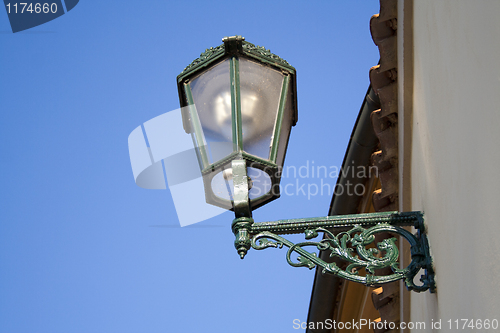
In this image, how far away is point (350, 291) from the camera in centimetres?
791

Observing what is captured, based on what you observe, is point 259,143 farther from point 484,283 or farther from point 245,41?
point 484,283

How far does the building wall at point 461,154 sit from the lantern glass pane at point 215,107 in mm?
1056

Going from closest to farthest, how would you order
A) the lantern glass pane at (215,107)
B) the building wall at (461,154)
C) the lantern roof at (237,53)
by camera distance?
the building wall at (461,154), the lantern glass pane at (215,107), the lantern roof at (237,53)

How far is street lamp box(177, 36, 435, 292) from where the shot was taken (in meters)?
3.11

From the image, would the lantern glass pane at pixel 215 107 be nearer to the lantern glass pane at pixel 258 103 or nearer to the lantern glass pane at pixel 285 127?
the lantern glass pane at pixel 258 103

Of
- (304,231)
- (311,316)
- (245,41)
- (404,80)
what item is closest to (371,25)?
(404,80)

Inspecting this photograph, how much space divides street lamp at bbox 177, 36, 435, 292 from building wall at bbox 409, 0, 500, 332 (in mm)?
239

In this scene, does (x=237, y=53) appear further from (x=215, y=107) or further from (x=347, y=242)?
(x=347, y=242)

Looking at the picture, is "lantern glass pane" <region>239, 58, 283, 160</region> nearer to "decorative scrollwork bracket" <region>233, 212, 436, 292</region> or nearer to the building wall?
"decorative scrollwork bracket" <region>233, 212, 436, 292</region>

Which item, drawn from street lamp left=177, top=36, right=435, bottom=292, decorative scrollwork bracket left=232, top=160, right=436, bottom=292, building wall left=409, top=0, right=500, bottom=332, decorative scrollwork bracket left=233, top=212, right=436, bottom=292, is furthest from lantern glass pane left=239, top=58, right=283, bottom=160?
building wall left=409, top=0, right=500, bottom=332

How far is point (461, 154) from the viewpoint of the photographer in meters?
2.69

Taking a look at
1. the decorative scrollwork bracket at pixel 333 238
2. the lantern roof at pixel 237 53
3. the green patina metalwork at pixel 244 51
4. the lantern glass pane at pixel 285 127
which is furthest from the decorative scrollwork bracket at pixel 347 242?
the green patina metalwork at pixel 244 51

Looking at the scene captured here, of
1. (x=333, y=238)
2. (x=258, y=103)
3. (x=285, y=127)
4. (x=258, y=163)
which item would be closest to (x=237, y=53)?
(x=258, y=103)

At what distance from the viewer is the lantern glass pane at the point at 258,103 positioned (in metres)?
3.29
